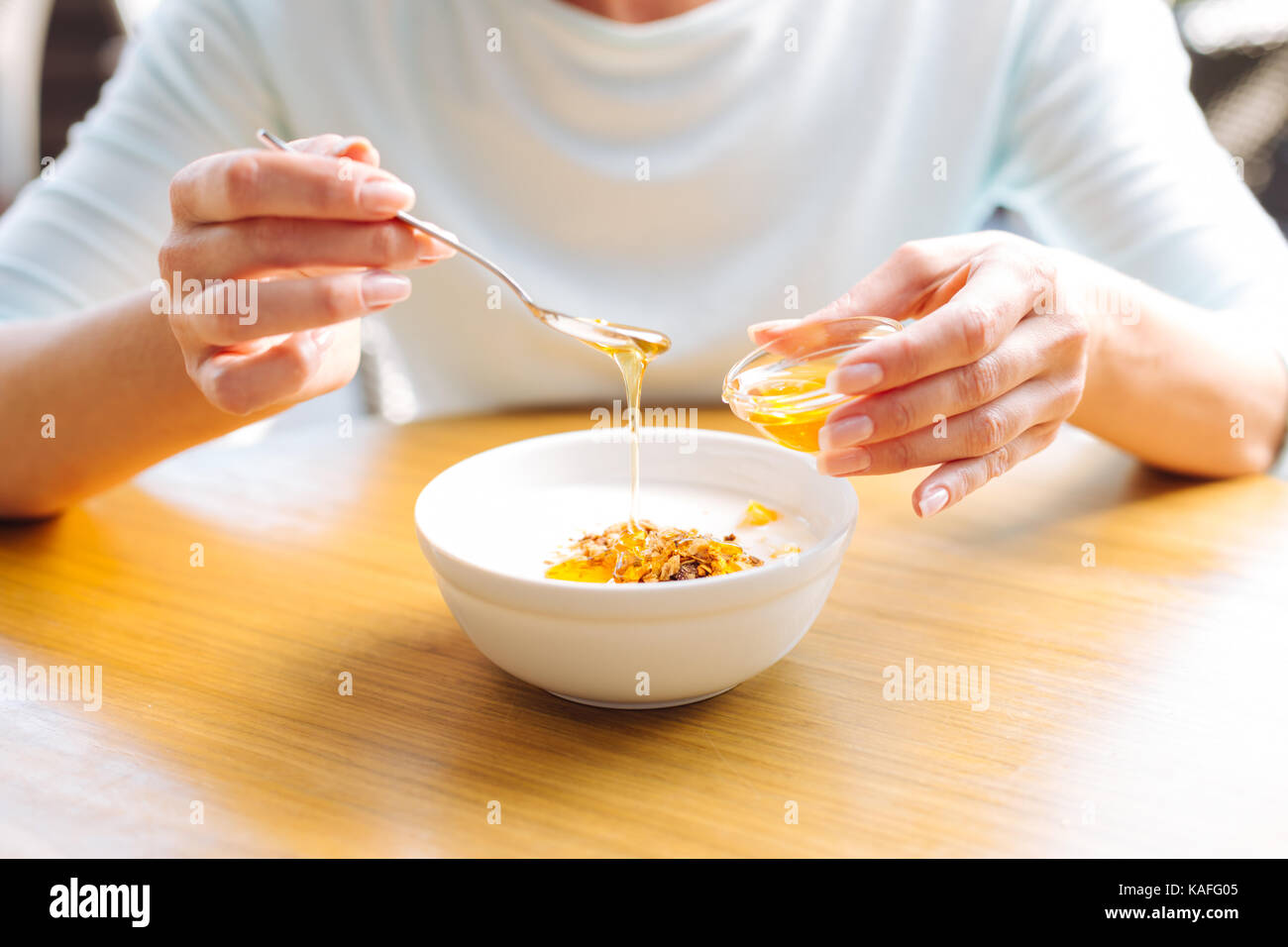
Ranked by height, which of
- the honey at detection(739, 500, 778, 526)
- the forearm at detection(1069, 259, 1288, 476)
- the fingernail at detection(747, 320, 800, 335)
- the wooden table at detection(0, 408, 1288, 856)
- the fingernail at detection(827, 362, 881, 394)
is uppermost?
the fingernail at detection(827, 362, 881, 394)

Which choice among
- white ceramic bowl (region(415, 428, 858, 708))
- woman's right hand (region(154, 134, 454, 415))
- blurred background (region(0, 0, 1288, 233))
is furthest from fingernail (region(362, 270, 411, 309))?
blurred background (region(0, 0, 1288, 233))

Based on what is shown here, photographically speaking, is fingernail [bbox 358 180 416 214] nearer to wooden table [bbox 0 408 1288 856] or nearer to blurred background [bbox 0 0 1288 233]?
wooden table [bbox 0 408 1288 856]

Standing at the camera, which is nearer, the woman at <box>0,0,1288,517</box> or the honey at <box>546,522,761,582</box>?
the honey at <box>546,522,761,582</box>

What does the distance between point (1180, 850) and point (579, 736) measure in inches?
15.6

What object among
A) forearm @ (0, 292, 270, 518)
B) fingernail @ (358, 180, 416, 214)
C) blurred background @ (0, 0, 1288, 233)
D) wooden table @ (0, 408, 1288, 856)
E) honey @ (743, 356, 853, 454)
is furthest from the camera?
blurred background @ (0, 0, 1288, 233)

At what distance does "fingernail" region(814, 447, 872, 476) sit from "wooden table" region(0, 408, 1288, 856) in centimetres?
16

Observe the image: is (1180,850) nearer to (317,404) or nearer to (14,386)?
(14,386)

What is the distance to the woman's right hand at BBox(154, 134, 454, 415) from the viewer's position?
79 centimetres

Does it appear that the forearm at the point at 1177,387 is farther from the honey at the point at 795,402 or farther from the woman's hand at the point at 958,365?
the honey at the point at 795,402

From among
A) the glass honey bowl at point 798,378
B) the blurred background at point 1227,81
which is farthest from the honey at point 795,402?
the blurred background at point 1227,81

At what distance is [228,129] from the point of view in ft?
4.72

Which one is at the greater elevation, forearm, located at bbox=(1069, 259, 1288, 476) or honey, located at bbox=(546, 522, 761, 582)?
forearm, located at bbox=(1069, 259, 1288, 476)

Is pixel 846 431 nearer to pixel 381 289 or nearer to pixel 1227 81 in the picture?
pixel 381 289
